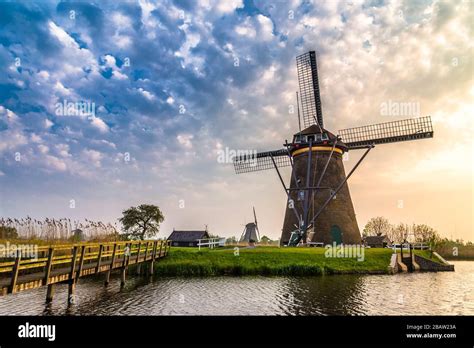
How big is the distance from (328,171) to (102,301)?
79.3 feet

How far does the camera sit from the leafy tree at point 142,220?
→ 54.3 m

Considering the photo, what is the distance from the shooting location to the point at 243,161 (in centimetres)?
3875

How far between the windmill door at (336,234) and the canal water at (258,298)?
452 inches

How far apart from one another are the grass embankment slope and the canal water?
2.69m

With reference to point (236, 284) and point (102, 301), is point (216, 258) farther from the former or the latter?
point (102, 301)

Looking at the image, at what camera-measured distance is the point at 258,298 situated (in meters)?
13.5

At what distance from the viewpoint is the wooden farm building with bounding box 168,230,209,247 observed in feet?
140

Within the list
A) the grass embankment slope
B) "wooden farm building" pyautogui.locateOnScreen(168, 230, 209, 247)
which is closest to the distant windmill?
"wooden farm building" pyautogui.locateOnScreen(168, 230, 209, 247)

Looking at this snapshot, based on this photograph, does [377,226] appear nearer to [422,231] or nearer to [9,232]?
[422,231]

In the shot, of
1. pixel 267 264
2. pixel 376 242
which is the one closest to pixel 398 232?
pixel 376 242

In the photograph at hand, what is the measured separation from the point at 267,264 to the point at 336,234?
432 inches

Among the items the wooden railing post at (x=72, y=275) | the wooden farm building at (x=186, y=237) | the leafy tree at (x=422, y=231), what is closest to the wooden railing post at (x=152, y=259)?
the wooden railing post at (x=72, y=275)
